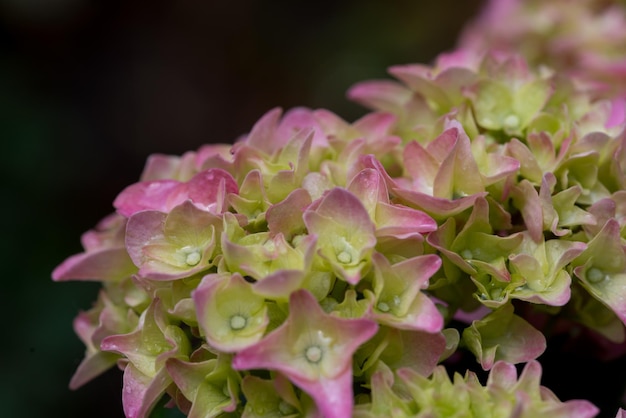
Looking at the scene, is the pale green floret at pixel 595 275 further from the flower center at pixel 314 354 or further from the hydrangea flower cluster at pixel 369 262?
the flower center at pixel 314 354

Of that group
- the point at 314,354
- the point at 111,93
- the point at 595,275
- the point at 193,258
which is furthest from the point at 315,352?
the point at 111,93

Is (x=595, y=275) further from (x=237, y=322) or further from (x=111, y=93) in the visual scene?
(x=111, y=93)

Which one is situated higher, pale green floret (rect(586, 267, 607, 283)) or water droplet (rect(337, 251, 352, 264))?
water droplet (rect(337, 251, 352, 264))

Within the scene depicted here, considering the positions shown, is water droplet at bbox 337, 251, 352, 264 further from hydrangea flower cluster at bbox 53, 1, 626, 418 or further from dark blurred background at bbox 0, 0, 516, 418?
dark blurred background at bbox 0, 0, 516, 418

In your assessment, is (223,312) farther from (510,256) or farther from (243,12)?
(243,12)

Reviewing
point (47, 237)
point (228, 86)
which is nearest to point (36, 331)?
point (47, 237)

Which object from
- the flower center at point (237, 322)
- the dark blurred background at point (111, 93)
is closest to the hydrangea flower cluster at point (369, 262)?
the flower center at point (237, 322)

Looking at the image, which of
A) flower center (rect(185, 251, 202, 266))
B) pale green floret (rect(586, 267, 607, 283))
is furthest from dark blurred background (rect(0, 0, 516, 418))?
pale green floret (rect(586, 267, 607, 283))
